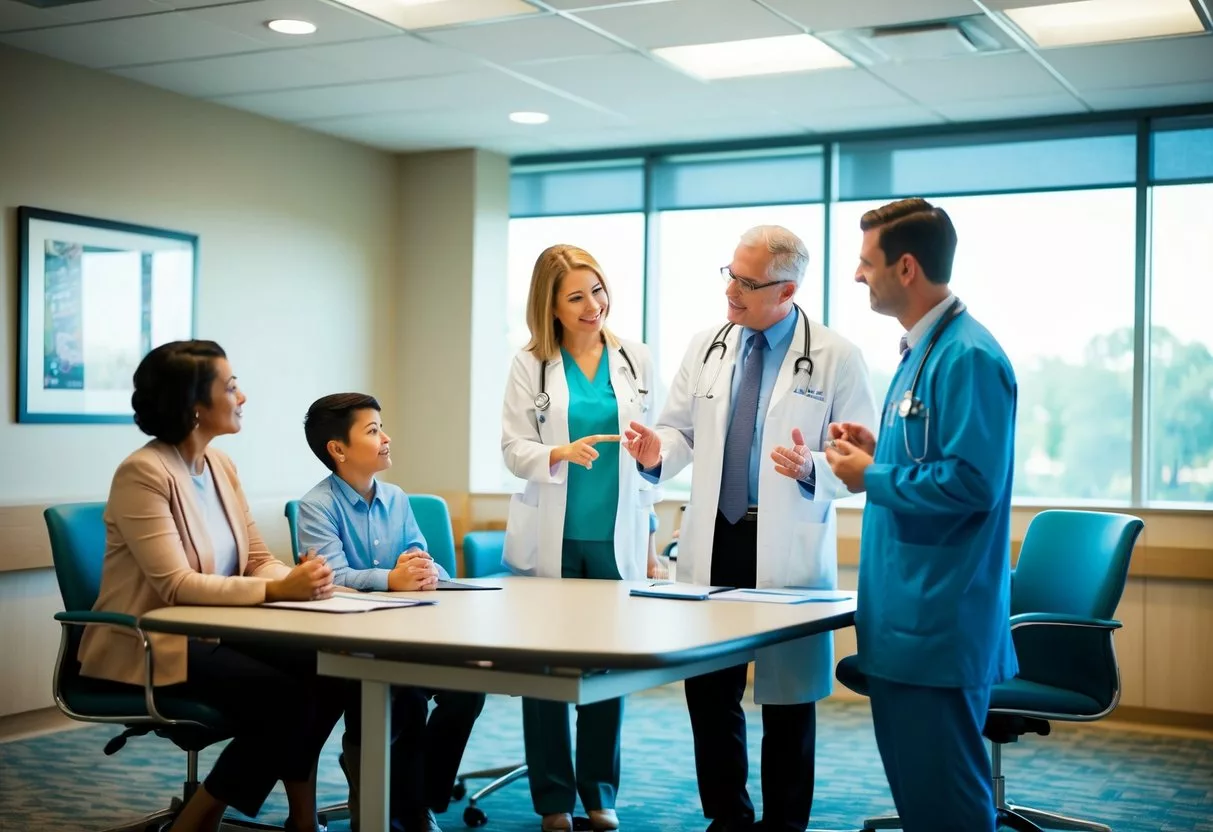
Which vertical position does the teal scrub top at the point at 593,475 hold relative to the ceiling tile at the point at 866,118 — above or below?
below

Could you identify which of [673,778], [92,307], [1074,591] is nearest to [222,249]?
[92,307]

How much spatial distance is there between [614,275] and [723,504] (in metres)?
3.72

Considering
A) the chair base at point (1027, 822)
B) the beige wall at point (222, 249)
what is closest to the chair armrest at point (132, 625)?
the chair base at point (1027, 822)

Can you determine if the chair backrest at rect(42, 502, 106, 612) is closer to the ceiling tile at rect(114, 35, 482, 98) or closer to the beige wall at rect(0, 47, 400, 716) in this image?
the beige wall at rect(0, 47, 400, 716)

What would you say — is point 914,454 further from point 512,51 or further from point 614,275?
point 614,275

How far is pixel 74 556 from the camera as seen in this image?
3.43m

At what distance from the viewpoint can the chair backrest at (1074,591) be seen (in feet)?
11.8

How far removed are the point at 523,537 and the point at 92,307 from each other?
2546 millimetres

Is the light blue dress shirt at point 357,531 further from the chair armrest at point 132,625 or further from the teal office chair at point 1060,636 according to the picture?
the teal office chair at point 1060,636

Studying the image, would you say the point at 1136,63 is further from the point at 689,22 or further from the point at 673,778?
the point at 673,778

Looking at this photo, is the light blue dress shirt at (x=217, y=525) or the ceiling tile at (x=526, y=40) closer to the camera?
the light blue dress shirt at (x=217, y=525)

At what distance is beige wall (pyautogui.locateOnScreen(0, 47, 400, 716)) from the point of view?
5.16 metres

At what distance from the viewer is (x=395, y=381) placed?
23.7ft

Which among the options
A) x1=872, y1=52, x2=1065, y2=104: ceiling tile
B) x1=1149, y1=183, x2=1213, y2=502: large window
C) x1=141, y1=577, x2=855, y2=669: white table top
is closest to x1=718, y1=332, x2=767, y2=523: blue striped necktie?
x1=141, y1=577, x2=855, y2=669: white table top
